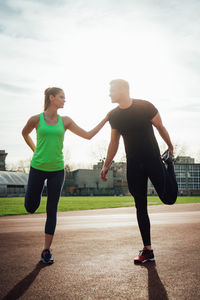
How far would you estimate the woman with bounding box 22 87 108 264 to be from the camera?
169 inches

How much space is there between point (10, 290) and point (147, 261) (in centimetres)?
180

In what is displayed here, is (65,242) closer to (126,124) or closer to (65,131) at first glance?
(65,131)

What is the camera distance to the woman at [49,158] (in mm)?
4289

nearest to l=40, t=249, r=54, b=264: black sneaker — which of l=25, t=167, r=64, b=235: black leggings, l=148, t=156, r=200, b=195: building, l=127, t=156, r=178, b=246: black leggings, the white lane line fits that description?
l=25, t=167, r=64, b=235: black leggings

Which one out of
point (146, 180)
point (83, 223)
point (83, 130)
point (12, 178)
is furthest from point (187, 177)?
point (146, 180)

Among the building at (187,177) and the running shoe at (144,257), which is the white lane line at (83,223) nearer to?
the running shoe at (144,257)

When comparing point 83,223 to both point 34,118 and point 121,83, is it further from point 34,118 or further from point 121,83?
point 121,83

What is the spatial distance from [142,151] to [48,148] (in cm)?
119

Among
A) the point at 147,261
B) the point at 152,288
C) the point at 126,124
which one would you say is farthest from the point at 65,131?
the point at 152,288

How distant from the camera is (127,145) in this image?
4.33 metres

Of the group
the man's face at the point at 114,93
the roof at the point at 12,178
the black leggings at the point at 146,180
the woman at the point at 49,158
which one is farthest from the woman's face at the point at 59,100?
the roof at the point at 12,178

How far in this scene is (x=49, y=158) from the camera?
428 centimetres

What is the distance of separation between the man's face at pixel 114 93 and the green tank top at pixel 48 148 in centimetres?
81

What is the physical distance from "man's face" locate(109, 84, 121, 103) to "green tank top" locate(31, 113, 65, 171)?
81 centimetres
